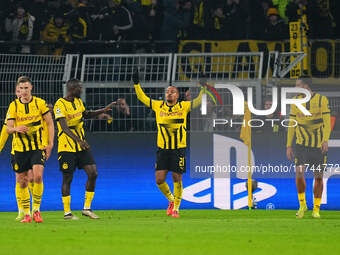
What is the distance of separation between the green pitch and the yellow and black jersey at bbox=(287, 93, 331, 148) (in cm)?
109

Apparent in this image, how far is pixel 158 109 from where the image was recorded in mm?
12508

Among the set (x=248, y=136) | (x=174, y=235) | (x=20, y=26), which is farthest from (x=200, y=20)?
(x=174, y=235)

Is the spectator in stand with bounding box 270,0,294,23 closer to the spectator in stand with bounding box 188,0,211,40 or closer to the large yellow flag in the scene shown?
the spectator in stand with bounding box 188,0,211,40

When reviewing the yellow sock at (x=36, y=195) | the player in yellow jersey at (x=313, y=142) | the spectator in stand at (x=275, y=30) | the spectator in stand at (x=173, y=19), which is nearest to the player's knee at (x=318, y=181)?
the player in yellow jersey at (x=313, y=142)

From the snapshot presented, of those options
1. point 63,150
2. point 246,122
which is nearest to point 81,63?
point 246,122

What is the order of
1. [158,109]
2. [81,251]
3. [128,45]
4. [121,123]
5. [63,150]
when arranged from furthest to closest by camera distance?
[128,45], [121,123], [158,109], [63,150], [81,251]

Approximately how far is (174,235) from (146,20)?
609 inches

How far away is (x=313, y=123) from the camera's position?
12125 millimetres

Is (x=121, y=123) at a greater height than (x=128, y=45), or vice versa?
(x=128, y=45)

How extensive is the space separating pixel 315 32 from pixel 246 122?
38.2ft

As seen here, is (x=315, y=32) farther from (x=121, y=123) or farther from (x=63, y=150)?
(x=63, y=150)

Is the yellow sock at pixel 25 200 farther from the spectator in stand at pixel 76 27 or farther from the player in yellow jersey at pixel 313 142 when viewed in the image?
the spectator in stand at pixel 76 27

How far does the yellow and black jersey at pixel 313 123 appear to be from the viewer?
39.5 feet

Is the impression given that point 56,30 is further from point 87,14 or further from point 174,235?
point 174,235
